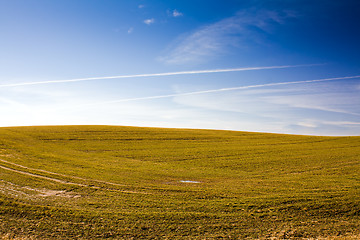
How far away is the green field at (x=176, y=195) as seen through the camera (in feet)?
36.4

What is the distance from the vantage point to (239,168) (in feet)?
83.7

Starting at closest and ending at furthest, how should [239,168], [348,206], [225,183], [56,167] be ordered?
[348,206] < [225,183] < [56,167] < [239,168]

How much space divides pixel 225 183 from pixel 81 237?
41.2ft

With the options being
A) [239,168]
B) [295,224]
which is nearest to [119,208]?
[295,224]

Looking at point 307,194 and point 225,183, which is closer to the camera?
point 307,194

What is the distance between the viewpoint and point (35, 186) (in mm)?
16875

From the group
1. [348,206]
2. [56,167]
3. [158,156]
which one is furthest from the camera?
[158,156]

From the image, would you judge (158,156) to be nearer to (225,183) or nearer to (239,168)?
(239,168)

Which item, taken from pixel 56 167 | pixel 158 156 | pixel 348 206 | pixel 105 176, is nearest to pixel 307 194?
pixel 348 206

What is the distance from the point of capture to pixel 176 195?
51.8 ft

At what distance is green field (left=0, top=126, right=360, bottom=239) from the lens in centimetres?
1111

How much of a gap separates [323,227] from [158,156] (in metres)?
22.2

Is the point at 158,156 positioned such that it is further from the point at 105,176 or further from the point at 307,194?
the point at 307,194

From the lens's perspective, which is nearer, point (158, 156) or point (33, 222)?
point (33, 222)
